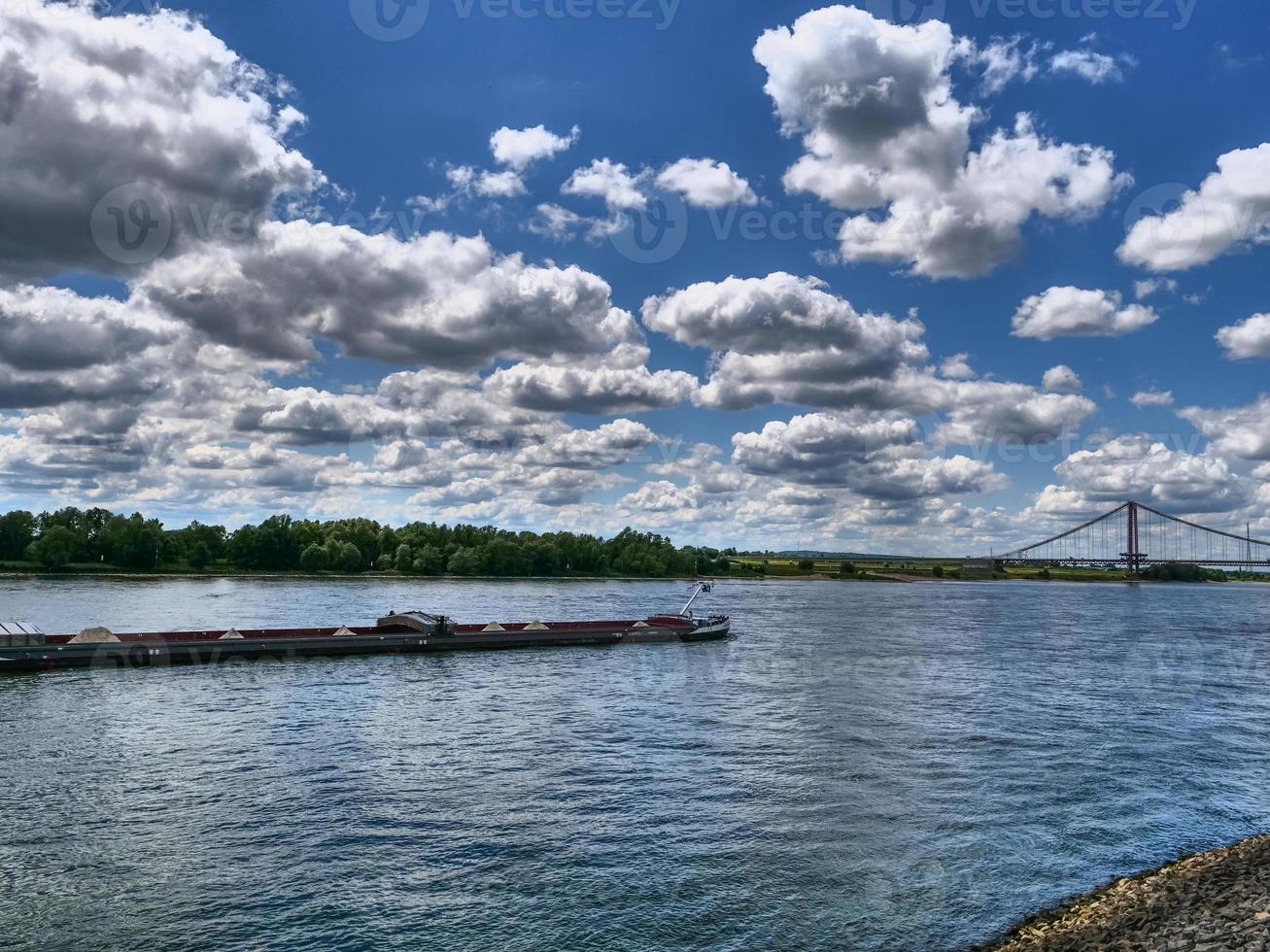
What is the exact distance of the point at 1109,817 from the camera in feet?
114

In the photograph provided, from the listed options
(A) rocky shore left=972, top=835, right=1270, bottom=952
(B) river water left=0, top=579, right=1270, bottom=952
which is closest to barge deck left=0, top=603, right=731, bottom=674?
(B) river water left=0, top=579, right=1270, bottom=952

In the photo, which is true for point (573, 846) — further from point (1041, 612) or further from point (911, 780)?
point (1041, 612)

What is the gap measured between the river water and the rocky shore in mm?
1435

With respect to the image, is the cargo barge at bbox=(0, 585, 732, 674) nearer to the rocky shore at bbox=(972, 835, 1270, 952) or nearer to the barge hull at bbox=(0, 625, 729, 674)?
the barge hull at bbox=(0, 625, 729, 674)

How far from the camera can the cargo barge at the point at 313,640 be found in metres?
71.5

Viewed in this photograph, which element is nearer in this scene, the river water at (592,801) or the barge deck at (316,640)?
the river water at (592,801)

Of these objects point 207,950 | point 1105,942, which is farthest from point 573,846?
point 1105,942

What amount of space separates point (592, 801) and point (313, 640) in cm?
5744

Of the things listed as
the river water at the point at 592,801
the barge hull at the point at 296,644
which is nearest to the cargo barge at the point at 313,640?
the barge hull at the point at 296,644

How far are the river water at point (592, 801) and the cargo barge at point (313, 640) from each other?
15.0 ft

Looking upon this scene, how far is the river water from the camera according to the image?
80.5 feet

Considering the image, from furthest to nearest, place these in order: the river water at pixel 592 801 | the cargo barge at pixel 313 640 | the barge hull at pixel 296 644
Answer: the barge hull at pixel 296 644 → the cargo barge at pixel 313 640 → the river water at pixel 592 801

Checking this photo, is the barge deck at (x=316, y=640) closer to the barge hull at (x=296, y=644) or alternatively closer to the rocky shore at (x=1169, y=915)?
the barge hull at (x=296, y=644)

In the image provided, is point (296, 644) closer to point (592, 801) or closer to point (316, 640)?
point (316, 640)
